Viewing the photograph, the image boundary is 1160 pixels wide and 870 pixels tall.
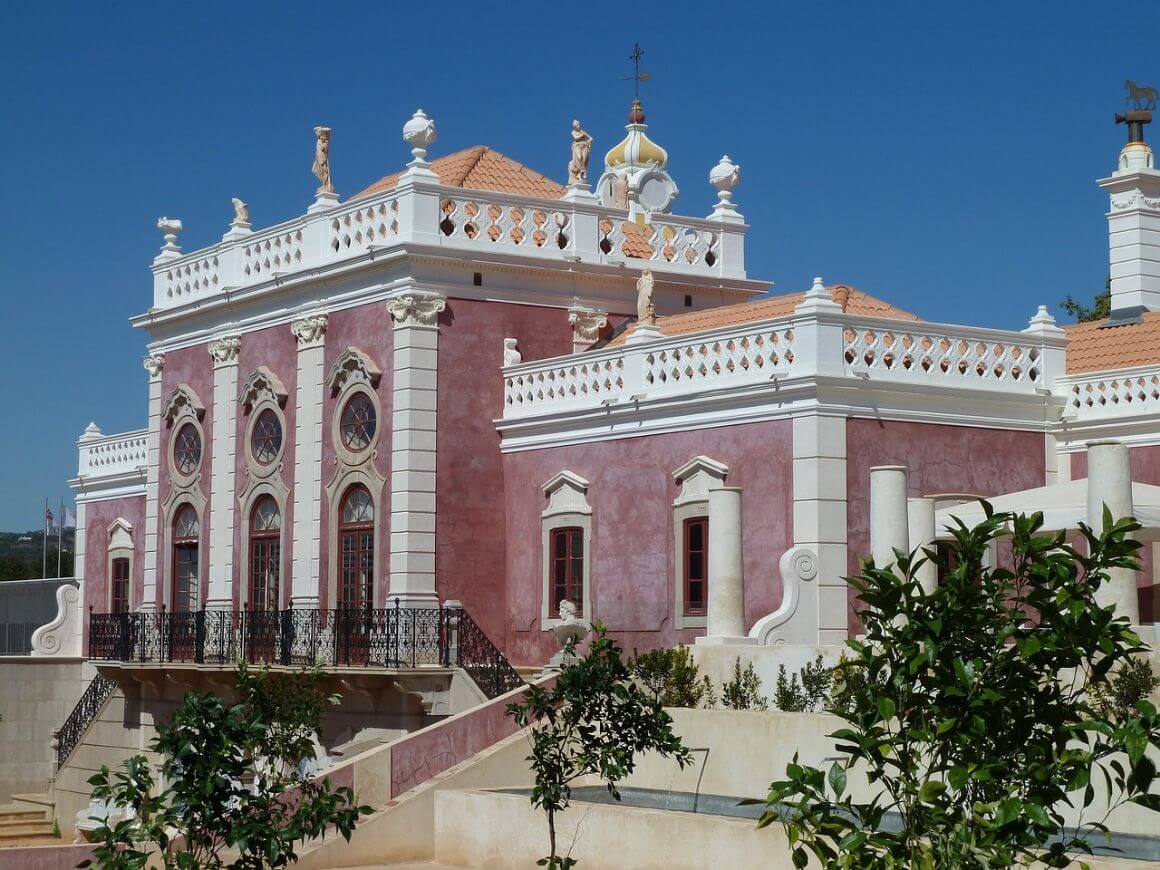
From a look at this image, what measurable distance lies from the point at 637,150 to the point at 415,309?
913 cm

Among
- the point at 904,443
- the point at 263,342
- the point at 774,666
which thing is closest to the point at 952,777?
the point at 774,666

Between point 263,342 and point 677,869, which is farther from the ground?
point 263,342

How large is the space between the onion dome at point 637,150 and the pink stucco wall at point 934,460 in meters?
11.5

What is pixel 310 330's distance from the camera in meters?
27.5

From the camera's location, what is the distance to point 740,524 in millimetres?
21000

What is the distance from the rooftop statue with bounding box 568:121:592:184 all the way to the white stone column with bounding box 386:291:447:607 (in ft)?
11.1

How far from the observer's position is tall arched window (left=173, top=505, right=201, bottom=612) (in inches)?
1208

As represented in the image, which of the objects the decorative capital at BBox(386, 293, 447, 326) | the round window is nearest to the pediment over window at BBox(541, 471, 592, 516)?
the round window

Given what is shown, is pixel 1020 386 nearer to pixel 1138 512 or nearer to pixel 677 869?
pixel 1138 512

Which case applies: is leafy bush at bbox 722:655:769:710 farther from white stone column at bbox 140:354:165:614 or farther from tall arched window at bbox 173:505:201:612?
white stone column at bbox 140:354:165:614

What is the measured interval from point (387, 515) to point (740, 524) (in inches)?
254

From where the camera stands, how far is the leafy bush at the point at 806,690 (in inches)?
754

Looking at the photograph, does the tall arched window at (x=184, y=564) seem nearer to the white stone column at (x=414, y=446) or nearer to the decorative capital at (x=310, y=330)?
the decorative capital at (x=310, y=330)

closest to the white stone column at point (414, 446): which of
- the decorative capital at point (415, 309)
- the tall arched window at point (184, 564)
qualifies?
the decorative capital at point (415, 309)
